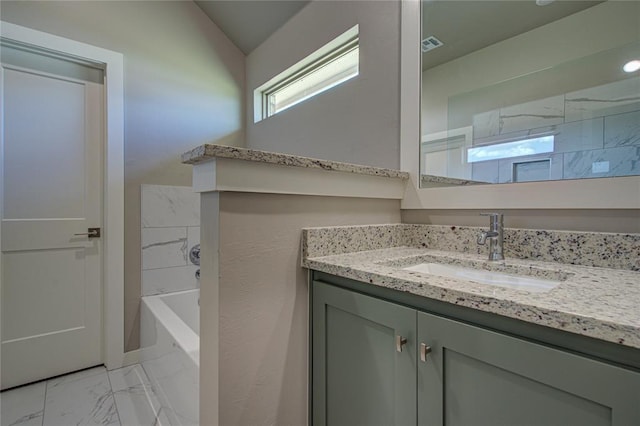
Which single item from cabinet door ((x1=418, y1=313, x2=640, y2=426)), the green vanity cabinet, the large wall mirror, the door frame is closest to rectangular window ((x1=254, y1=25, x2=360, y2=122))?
Result: the large wall mirror

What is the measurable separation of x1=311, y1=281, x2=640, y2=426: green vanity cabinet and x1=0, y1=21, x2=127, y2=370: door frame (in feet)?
5.40

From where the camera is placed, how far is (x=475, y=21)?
56.9 inches

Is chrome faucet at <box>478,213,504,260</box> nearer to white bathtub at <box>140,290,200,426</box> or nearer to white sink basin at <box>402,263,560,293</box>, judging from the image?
white sink basin at <box>402,263,560,293</box>

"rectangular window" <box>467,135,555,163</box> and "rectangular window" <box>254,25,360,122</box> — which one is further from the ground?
"rectangular window" <box>254,25,360,122</box>

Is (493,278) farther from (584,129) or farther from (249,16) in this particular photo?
(249,16)

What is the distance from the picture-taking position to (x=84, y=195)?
6.82 ft

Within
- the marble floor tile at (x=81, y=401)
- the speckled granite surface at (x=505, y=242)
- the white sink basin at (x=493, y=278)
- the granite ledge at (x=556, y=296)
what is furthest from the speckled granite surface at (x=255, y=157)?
the marble floor tile at (x=81, y=401)

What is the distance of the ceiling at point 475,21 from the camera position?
126cm

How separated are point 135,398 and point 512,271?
2.01 m

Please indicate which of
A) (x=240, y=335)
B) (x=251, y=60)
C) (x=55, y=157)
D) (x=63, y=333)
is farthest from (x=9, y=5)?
(x=240, y=335)

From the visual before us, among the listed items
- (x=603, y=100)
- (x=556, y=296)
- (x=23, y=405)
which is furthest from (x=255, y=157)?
(x=23, y=405)

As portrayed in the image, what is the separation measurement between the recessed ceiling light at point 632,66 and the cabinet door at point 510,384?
3.30 feet

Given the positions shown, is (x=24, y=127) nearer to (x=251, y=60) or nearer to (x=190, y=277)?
(x=190, y=277)

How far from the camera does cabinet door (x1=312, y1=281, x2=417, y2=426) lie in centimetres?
85
